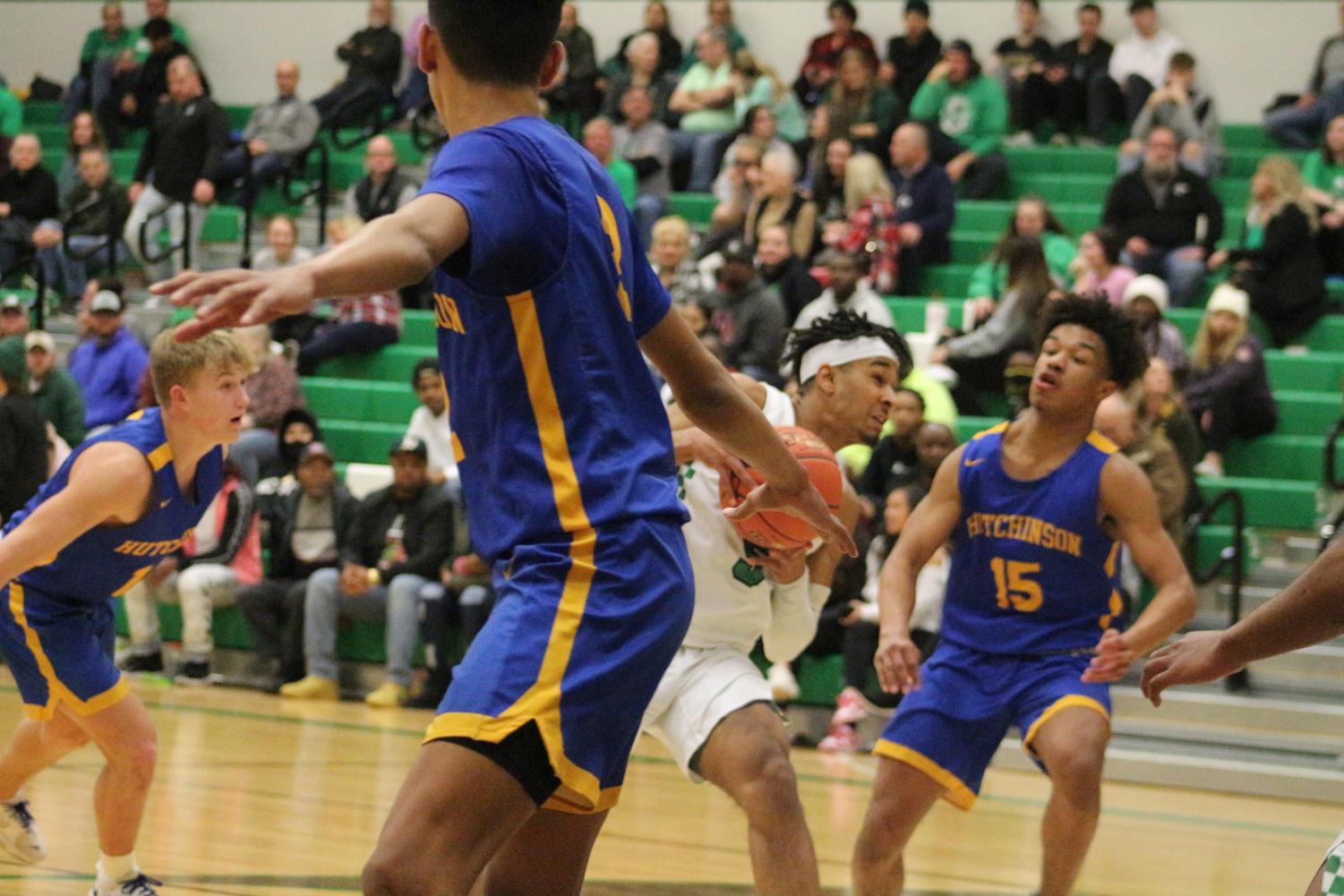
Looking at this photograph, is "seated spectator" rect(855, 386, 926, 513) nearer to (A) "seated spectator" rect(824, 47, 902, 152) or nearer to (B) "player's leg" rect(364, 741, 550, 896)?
(A) "seated spectator" rect(824, 47, 902, 152)

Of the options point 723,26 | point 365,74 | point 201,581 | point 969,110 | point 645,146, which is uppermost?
point 723,26

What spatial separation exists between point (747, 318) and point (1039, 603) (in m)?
5.82

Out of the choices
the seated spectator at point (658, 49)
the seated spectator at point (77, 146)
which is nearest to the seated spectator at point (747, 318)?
the seated spectator at point (658, 49)

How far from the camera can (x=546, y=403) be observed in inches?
111

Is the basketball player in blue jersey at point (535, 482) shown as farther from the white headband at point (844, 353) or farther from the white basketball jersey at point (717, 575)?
the white headband at point (844, 353)

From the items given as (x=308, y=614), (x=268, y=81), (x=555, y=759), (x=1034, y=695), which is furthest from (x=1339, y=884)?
(x=268, y=81)

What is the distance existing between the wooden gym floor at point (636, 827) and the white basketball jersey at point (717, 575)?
1.38 m

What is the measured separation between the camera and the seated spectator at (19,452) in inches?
431

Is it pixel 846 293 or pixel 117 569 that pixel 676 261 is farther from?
pixel 117 569

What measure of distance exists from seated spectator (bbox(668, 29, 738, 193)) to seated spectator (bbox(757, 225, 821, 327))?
2673 mm

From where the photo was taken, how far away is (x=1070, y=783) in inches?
207

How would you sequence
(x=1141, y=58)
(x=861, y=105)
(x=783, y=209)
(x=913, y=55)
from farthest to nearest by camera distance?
(x=913, y=55)
(x=1141, y=58)
(x=861, y=105)
(x=783, y=209)

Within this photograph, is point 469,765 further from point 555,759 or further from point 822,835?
point 822,835

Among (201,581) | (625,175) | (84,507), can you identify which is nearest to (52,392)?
(201,581)
